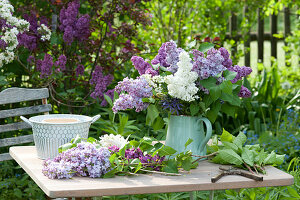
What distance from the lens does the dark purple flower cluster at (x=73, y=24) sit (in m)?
3.47

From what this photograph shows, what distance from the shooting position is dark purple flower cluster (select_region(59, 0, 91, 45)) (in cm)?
347

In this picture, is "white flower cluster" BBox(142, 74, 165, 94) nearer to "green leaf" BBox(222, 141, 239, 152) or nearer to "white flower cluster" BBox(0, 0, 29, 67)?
"green leaf" BBox(222, 141, 239, 152)

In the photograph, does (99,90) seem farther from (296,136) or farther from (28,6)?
(296,136)

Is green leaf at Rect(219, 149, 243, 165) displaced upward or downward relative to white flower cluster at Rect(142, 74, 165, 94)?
downward

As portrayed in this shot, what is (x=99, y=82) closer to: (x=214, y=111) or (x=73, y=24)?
(x=73, y=24)

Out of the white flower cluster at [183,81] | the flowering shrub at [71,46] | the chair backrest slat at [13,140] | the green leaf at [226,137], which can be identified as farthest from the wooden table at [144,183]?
the flowering shrub at [71,46]

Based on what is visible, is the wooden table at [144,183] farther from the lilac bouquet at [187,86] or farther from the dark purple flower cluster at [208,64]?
the dark purple flower cluster at [208,64]

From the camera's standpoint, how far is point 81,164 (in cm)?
180

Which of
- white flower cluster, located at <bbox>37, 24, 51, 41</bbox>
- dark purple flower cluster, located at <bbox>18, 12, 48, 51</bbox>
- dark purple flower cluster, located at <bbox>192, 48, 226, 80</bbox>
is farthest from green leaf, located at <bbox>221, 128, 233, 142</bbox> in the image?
dark purple flower cluster, located at <bbox>18, 12, 48, 51</bbox>

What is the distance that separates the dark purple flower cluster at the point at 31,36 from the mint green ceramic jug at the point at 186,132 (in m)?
1.76

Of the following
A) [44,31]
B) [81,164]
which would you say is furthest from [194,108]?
[44,31]

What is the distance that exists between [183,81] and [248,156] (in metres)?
0.41

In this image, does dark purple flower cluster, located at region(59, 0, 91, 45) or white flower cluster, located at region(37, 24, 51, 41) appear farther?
dark purple flower cluster, located at region(59, 0, 91, 45)

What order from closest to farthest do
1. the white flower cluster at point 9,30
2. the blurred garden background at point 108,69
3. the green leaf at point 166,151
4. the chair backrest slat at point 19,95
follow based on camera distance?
the green leaf at point 166,151 → the chair backrest slat at point 19,95 → the white flower cluster at point 9,30 → the blurred garden background at point 108,69
